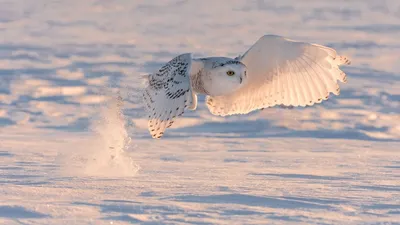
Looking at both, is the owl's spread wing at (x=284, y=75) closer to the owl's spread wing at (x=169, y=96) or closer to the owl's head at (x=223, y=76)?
the owl's head at (x=223, y=76)

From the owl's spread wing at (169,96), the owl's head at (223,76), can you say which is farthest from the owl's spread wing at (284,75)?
the owl's spread wing at (169,96)

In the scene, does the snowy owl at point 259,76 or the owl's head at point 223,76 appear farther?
the owl's head at point 223,76

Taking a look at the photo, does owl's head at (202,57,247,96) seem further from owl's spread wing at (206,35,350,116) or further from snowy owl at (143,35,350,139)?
owl's spread wing at (206,35,350,116)

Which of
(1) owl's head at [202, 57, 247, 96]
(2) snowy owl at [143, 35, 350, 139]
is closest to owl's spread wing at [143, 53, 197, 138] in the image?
(2) snowy owl at [143, 35, 350, 139]

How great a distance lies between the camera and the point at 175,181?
11.8m

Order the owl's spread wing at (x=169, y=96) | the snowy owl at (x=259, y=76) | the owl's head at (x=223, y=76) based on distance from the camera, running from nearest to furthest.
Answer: the owl's spread wing at (x=169, y=96) < the snowy owl at (x=259, y=76) < the owl's head at (x=223, y=76)

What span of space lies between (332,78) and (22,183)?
400 centimetres

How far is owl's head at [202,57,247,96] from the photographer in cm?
1000

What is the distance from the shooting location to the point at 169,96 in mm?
9188

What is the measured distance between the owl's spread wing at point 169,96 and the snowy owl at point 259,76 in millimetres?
13

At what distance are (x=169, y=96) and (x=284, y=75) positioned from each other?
2.03 metres

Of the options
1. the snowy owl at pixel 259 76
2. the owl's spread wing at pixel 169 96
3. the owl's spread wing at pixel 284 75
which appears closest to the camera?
the owl's spread wing at pixel 169 96

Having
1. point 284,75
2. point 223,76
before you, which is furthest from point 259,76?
point 223,76

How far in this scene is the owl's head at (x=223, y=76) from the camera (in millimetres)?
10000
